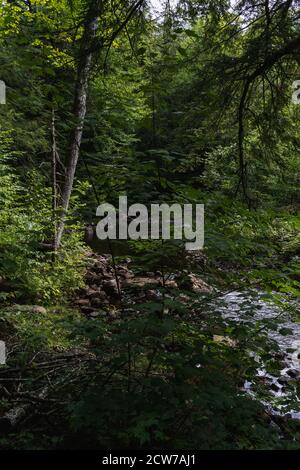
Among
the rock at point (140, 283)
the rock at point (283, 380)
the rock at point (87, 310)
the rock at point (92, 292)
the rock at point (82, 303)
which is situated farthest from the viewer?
the rock at point (92, 292)

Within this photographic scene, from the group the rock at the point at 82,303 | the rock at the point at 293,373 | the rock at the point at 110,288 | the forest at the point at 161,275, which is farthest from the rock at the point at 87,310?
the rock at the point at 293,373

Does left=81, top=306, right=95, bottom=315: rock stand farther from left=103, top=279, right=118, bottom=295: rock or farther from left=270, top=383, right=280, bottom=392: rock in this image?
left=270, top=383, right=280, bottom=392: rock

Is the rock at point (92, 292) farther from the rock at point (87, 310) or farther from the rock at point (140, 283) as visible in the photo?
the rock at point (87, 310)

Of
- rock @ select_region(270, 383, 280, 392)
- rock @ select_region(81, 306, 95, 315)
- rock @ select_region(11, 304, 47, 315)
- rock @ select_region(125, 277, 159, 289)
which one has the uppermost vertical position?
rock @ select_region(125, 277, 159, 289)

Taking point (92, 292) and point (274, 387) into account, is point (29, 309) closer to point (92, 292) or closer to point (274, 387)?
point (92, 292)

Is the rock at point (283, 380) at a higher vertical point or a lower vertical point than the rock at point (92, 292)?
lower

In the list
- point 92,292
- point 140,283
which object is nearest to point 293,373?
point 140,283

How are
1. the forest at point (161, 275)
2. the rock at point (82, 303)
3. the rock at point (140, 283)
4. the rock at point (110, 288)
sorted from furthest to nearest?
the rock at point (110, 288) → the rock at point (82, 303) → the rock at point (140, 283) → the forest at point (161, 275)

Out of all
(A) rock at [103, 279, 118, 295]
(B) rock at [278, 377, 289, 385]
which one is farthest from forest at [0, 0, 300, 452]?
(A) rock at [103, 279, 118, 295]

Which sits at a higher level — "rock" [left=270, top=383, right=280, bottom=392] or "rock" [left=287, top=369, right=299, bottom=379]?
"rock" [left=287, top=369, right=299, bottom=379]

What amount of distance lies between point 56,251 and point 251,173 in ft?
12.2

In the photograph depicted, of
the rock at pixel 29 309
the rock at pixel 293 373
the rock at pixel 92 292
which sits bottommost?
the rock at pixel 293 373
